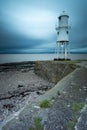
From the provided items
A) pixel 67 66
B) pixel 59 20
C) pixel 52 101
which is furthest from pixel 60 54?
pixel 52 101

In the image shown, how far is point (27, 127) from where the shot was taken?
6926 millimetres

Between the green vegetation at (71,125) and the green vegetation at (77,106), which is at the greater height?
the green vegetation at (77,106)

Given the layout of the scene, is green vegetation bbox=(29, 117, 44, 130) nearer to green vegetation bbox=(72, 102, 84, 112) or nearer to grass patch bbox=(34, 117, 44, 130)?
grass patch bbox=(34, 117, 44, 130)

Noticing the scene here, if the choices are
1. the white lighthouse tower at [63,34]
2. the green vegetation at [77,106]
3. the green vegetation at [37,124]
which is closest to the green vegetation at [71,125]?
the green vegetation at [37,124]

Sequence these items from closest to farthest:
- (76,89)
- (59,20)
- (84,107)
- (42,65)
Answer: (84,107) < (76,89) < (42,65) < (59,20)

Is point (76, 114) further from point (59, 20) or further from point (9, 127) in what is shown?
point (59, 20)

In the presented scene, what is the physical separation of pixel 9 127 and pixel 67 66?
2114 centimetres

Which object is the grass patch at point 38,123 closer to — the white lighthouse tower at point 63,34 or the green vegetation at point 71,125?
the green vegetation at point 71,125

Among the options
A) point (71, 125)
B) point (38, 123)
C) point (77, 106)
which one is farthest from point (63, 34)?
point (71, 125)

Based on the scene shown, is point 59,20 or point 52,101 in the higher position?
point 59,20

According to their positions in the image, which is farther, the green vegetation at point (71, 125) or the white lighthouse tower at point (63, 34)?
the white lighthouse tower at point (63, 34)

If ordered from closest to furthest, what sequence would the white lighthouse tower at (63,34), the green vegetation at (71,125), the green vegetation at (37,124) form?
the green vegetation at (71,125) < the green vegetation at (37,124) < the white lighthouse tower at (63,34)

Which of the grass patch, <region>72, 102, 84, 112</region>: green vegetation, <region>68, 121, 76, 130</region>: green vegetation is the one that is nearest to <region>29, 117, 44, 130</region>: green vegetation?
the grass patch

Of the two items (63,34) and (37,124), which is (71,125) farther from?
(63,34)
